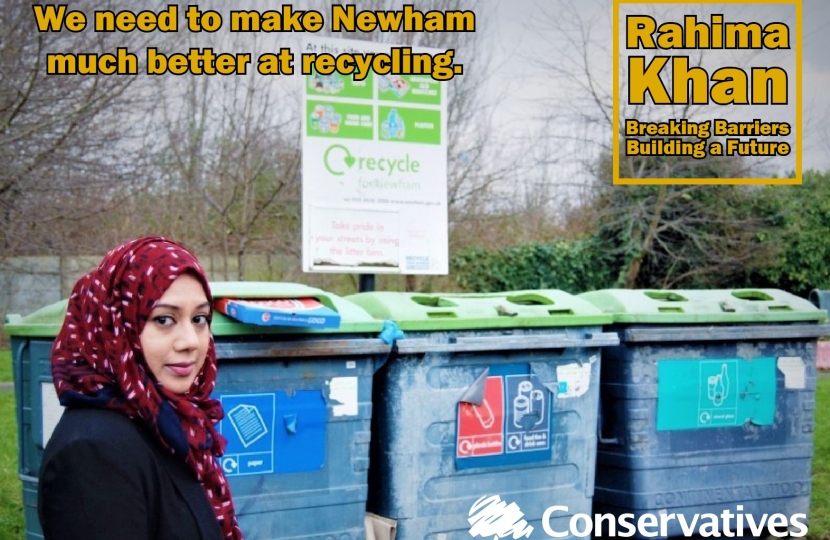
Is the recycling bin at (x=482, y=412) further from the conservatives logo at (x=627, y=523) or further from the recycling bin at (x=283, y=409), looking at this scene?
the recycling bin at (x=283, y=409)

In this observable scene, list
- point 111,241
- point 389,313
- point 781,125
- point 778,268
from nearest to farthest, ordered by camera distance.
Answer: point 389,313, point 781,125, point 111,241, point 778,268

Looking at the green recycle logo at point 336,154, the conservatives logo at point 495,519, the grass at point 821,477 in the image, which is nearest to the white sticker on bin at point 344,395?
the conservatives logo at point 495,519

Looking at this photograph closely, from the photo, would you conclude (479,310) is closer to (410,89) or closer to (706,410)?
(706,410)

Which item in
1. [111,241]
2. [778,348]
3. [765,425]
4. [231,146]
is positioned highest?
[231,146]

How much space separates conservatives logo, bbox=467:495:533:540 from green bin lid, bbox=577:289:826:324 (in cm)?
116

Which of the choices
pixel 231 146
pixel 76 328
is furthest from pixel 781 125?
pixel 76 328

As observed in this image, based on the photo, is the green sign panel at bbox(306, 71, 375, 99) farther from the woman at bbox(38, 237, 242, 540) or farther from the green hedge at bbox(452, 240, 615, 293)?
the green hedge at bbox(452, 240, 615, 293)

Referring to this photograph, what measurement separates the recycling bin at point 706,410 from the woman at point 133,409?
3507mm

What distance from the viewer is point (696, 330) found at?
5.38 metres

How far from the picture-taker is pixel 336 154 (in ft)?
20.3

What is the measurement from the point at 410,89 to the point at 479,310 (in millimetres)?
2156

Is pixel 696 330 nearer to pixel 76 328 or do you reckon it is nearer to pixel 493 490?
pixel 493 490

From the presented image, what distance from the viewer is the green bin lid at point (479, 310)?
15.3ft

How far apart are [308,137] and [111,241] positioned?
762 cm
